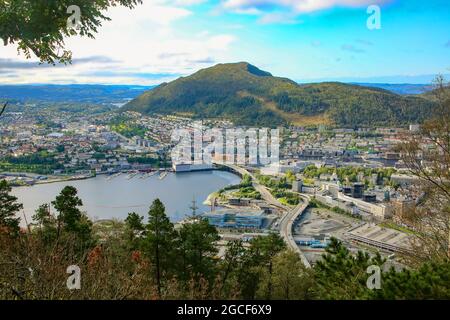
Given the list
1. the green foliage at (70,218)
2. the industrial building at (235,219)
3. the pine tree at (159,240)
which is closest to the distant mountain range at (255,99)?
the industrial building at (235,219)

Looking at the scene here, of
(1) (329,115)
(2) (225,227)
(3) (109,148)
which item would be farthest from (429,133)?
(1) (329,115)

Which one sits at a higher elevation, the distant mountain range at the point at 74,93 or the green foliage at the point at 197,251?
the distant mountain range at the point at 74,93
